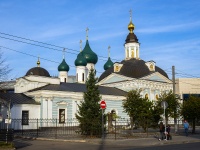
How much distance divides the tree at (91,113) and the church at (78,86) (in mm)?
7764

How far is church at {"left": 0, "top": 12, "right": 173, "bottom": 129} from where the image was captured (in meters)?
39.3

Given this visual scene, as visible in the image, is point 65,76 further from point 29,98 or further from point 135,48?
point 29,98

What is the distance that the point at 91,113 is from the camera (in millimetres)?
27281

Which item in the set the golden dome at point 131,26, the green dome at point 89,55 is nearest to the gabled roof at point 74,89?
the golden dome at point 131,26

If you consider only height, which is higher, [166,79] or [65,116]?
[166,79]

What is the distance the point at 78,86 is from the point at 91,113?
20945 millimetres

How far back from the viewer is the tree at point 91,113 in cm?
2669

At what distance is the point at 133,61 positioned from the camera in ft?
185

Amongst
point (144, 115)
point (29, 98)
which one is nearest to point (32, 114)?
point (29, 98)

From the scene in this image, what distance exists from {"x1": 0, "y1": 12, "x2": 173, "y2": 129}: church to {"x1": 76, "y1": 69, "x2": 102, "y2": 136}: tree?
25.5 ft

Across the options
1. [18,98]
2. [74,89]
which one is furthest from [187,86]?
[18,98]

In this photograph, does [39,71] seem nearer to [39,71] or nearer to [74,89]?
[39,71]

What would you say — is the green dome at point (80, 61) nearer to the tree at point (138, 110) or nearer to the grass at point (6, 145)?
the tree at point (138, 110)

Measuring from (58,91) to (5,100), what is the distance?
8074mm
